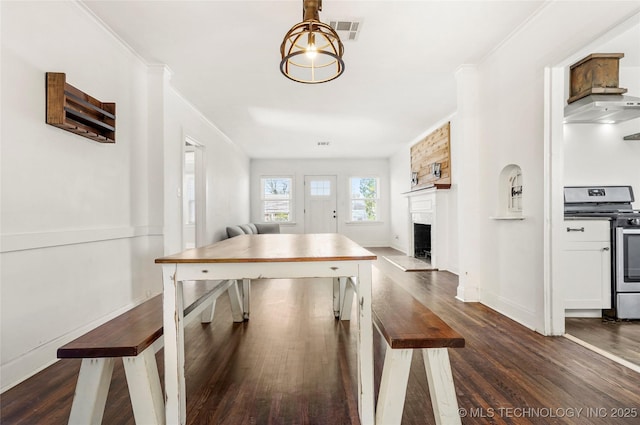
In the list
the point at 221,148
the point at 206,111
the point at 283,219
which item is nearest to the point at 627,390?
the point at 206,111

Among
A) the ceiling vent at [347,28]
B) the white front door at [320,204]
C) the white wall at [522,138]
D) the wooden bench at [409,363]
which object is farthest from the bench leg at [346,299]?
the white front door at [320,204]

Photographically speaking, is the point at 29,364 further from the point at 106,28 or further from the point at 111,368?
the point at 106,28

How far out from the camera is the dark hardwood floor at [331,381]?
1.44 meters

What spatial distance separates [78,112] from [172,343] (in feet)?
5.73

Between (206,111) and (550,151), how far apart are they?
13.7ft

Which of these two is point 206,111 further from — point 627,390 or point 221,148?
point 627,390

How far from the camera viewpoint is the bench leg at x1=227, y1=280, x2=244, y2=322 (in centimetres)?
257

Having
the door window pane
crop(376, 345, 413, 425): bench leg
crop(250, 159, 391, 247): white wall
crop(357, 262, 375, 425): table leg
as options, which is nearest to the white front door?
the door window pane

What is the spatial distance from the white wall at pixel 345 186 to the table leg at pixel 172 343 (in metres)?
7.12

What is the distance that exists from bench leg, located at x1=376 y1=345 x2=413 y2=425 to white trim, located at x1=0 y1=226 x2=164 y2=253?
2085 millimetres

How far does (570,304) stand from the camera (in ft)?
8.81

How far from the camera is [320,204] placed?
852 centimetres

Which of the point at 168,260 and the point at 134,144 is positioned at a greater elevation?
the point at 134,144

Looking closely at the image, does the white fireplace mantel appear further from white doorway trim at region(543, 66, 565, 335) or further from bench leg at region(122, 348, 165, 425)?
bench leg at region(122, 348, 165, 425)
